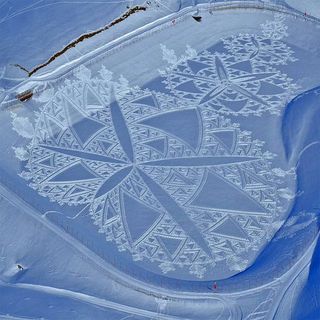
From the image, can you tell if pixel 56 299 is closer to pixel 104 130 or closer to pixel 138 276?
pixel 138 276

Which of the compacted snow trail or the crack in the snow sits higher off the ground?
the crack in the snow

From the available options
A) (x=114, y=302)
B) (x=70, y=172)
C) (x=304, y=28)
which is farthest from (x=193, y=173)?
(x=304, y=28)

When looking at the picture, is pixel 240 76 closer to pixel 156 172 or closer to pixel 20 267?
pixel 156 172

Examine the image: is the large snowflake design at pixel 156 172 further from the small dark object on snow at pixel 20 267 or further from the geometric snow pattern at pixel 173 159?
the small dark object on snow at pixel 20 267

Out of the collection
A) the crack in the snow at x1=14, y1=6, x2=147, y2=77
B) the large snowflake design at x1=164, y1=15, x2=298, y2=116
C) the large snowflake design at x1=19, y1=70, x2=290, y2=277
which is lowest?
the large snowflake design at x1=19, y1=70, x2=290, y2=277

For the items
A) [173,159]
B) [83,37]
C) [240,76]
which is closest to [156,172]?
[173,159]

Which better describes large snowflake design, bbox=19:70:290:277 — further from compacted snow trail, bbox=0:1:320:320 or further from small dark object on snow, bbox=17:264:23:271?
small dark object on snow, bbox=17:264:23:271

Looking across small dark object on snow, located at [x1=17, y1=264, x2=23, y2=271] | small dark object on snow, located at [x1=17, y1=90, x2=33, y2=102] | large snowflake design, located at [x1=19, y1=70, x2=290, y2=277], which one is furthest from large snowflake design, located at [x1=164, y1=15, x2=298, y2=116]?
small dark object on snow, located at [x1=17, y1=264, x2=23, y2=271]
